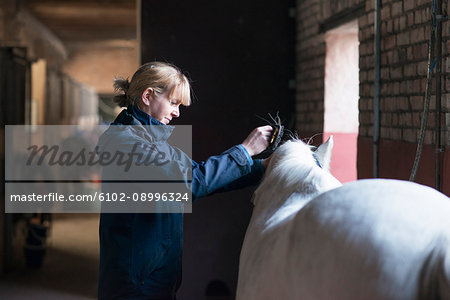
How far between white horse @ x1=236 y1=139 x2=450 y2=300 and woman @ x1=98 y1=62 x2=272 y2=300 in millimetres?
419

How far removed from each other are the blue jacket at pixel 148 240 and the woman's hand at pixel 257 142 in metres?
0.04

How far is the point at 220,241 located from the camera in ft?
12.9

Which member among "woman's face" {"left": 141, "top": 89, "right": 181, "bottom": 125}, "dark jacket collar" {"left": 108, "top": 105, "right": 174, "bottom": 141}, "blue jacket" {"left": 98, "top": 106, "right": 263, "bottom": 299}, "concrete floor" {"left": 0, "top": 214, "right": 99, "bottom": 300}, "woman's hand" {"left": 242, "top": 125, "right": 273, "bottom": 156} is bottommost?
"concrete floor" {"left": 0, "top": 214, "right": 99, "bottom": 300}

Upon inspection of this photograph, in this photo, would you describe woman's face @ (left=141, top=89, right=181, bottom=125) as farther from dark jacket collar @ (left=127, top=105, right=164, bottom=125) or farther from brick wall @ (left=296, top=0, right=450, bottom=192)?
brick wall @ (left=296, top=0, right=450, bottom=192)

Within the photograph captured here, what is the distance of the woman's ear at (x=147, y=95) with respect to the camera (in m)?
1.74

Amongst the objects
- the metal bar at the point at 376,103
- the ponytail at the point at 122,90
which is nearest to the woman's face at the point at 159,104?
the ponytail at the point at 122,90

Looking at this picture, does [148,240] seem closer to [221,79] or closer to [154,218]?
[154,218]

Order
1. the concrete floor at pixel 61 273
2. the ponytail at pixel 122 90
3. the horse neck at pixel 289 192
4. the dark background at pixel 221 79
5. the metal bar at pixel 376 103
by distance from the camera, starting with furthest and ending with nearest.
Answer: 1. the concrete floor at pixel 61 273
2. the dark background at pixel 221 79
3. the metal bar at pixel 376 103
4. the ponytail at pixel 122 90
5. the horse neck at pixel 289 192

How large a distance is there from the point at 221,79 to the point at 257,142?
84.9 inches

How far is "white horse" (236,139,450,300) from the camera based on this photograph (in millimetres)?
960

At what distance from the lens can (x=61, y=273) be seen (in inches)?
195

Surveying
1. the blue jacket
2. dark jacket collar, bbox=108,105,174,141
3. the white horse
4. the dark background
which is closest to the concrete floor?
the dark background

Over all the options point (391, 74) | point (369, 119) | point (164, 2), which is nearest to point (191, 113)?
point (164, 2)

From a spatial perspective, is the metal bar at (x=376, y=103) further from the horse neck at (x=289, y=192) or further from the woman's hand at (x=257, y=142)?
the horse neck at (x=289, y=192)
